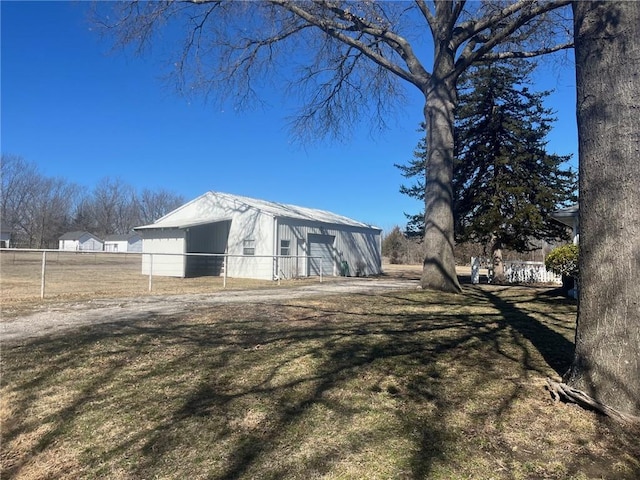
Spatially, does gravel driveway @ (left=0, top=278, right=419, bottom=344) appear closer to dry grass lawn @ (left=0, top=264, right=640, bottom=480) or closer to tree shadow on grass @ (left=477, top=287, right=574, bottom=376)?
dry grass lawn @ (left=0, top=264, right=640, bottom=480)

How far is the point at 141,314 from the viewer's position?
24.4 feet

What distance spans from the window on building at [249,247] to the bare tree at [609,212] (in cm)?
1769

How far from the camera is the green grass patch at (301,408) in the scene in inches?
97.6

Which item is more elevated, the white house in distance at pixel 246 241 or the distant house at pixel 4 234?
the distant house at pixel 4 234

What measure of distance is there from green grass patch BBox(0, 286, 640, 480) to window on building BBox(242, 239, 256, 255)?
47.9ft

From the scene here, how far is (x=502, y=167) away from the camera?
61.1 feet

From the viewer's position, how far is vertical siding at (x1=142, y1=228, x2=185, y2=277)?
20703 millimetres

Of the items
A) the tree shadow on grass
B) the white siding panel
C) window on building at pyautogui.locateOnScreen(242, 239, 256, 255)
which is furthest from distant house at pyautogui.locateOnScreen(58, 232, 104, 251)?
the tree shadow on grass

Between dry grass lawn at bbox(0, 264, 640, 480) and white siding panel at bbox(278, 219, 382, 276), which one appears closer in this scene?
dry grass lawn at bbox(0, 264, 640, 480)

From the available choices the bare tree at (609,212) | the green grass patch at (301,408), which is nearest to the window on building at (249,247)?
the green grass patch at (301,408)

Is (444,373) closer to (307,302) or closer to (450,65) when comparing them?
(307,302)

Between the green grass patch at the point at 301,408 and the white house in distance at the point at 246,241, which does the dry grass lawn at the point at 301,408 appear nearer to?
the green grass patch at the point at 301,408

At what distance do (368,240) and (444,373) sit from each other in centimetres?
2266

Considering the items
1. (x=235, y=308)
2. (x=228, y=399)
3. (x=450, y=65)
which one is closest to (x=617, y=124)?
(x=228, y=399)
